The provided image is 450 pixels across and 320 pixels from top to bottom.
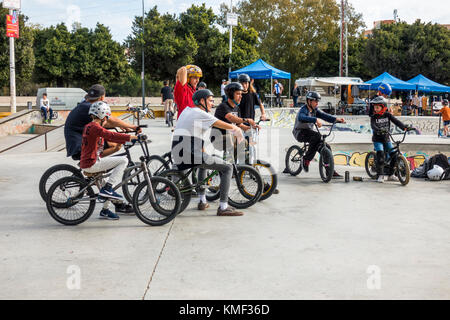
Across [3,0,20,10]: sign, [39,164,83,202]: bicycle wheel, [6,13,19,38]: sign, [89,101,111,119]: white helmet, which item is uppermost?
[3,0,20,10]: sign

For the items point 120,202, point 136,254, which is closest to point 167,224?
point 120,202

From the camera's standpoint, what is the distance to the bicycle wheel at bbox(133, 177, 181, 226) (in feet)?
17.7

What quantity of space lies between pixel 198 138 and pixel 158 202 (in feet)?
2.93

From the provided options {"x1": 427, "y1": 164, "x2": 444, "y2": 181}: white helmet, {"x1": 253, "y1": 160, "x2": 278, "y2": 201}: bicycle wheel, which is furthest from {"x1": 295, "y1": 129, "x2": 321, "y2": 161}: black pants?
{"x1": 427, "y1": 164, "x2": 444, "y2": 181}: white helmet

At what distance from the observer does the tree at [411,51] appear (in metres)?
44.5

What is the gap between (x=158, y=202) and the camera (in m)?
5.51

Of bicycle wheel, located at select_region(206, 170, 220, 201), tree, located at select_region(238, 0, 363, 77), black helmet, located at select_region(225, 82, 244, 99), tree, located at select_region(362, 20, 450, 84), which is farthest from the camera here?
tree, located at select_region(238, 0, 363, 77)

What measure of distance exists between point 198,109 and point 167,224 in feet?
4.62

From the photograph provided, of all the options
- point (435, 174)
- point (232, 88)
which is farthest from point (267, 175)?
point (435, 174)

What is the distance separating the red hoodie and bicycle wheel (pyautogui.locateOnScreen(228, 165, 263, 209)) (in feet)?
5.49

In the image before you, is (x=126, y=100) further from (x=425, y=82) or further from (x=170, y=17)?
(x=425, y=82)

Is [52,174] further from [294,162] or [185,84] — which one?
[294,162]

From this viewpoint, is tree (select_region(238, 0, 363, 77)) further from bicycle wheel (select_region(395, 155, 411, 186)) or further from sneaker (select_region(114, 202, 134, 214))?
sneaker (select_region(114, 202, 134, 214))

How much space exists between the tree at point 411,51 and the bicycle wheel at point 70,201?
44.7 meters
